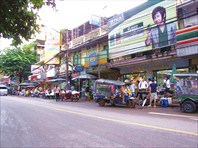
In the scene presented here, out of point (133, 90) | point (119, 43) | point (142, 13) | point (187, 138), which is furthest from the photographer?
point (119, 43)

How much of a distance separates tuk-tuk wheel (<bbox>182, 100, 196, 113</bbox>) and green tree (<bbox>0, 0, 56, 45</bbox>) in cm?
906

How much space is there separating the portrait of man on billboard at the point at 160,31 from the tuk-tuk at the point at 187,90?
17.5 feet

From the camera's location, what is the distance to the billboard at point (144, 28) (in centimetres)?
1812

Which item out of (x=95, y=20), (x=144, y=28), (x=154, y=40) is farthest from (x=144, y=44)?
(x=95, y=20)

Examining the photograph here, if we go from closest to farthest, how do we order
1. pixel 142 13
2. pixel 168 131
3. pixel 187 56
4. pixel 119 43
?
pixel 168 131 → pixel 187 56 → pixel 142 13 → pixel 119 43

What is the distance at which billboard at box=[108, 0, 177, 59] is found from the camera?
18125 millimetres

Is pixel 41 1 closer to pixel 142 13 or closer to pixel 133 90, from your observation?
pixel 133 90

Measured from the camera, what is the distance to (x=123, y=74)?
945 inches

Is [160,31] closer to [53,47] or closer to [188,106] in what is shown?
[188,106]

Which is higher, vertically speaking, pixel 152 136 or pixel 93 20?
pixel 93 20

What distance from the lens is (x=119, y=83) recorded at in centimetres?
1697

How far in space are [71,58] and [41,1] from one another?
2915cm

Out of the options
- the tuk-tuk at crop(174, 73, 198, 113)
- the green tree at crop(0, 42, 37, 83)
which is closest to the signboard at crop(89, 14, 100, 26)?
the tuk-tuk at crop(174, 73, 198, 113)

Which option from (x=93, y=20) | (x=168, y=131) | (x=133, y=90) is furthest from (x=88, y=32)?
(x=168, y=131)
